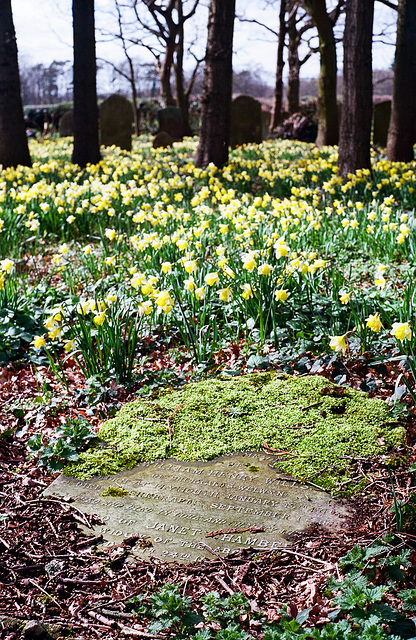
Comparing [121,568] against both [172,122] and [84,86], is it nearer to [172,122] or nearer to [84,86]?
[84,86]

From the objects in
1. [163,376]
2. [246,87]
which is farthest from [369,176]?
[246,87]

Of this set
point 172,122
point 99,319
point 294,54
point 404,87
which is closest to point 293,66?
point 294,54

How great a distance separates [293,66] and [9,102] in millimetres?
17084

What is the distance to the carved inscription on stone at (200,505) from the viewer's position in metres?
2.32

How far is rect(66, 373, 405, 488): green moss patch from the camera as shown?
283 centimetres

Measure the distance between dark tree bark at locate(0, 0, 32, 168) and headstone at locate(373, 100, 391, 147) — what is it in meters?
10.4

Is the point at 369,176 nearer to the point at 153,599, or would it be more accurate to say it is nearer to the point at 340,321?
the point at 340,321

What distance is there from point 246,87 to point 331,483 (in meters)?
69.6

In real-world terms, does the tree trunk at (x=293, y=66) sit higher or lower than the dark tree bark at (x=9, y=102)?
higher

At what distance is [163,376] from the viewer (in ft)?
12.1

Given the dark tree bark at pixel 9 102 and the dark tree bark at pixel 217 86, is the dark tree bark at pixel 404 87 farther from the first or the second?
the dark tree bark at pixel 9 102

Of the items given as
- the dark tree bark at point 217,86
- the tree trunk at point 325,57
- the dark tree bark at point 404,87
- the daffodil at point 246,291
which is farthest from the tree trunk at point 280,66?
the daffodil at point 246,291

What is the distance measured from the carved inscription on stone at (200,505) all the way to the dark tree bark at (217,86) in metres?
9.27

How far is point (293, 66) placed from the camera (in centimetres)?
2528
